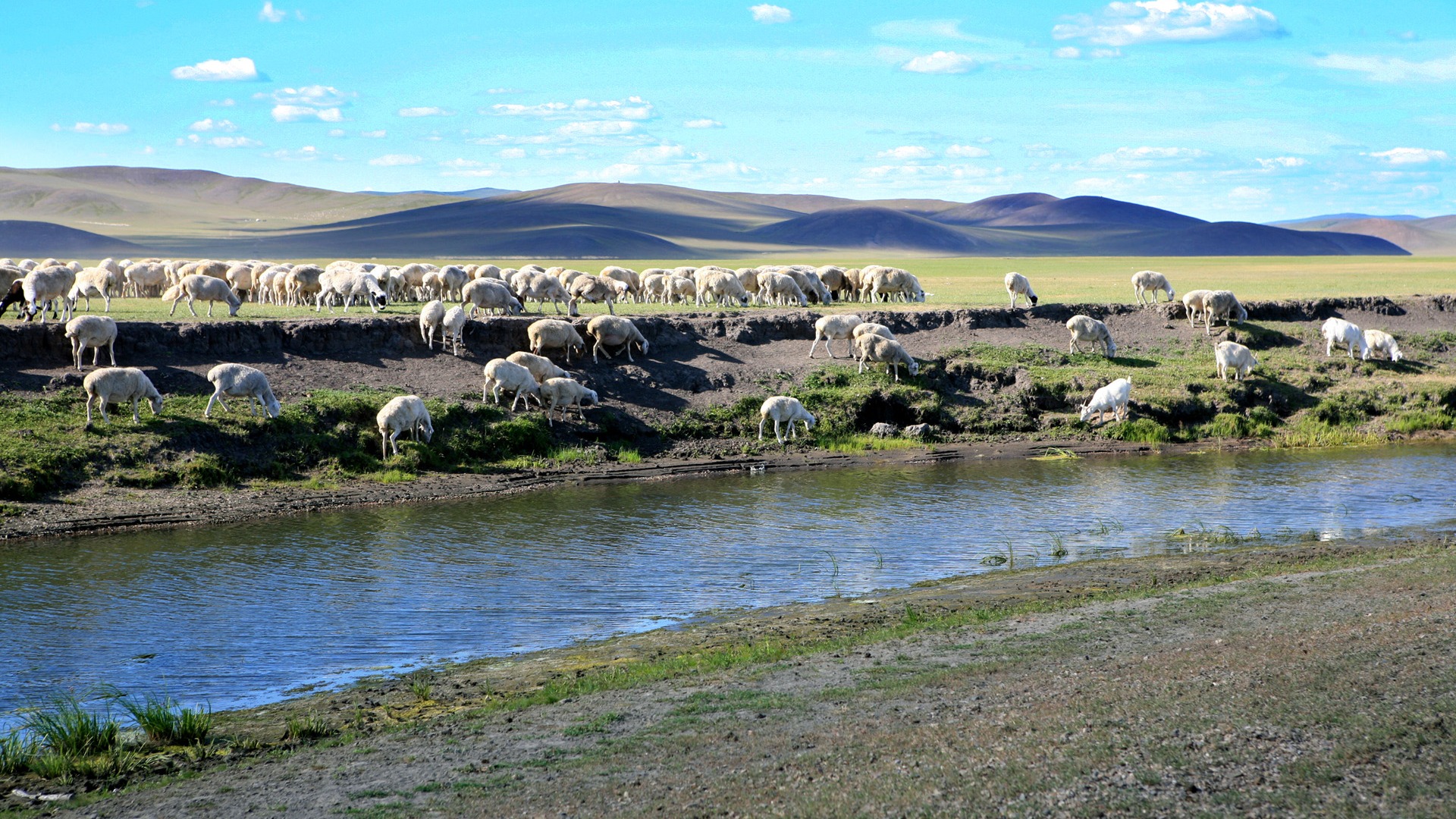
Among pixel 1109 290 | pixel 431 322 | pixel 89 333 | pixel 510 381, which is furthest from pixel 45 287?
pixel 1109 290

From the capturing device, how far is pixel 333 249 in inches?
6201

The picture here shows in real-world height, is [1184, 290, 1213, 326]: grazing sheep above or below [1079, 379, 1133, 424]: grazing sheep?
above

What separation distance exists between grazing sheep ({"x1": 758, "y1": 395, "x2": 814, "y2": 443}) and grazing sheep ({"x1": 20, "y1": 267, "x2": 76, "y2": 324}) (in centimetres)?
1642

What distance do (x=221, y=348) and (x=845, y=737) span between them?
2275cm

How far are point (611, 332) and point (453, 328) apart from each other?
4069 mm

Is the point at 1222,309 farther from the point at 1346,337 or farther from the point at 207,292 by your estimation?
the point at 207,292

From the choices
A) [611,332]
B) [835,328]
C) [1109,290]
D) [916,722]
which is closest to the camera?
[916,722]

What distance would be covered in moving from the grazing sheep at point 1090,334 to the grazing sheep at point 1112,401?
3574 mm

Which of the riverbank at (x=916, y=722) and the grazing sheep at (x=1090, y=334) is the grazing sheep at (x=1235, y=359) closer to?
the grazing sheep at (x=1090, y=334)

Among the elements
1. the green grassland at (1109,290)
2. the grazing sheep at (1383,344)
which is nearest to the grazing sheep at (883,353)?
the green grassland at (1109,290)

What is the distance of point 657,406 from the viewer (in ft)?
96.8

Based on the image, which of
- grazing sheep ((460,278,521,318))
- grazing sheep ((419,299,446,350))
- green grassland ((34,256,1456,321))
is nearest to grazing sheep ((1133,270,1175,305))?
green grassland ((34,256,1456,321))

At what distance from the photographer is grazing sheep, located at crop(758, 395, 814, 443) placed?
28.3 meters

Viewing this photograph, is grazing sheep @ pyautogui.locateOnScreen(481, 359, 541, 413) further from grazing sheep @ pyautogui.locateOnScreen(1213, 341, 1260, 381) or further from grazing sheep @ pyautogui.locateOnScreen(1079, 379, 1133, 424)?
grazing sheep @ pyautogui.locateOnScreen(1213, 341, 1260, 381)
